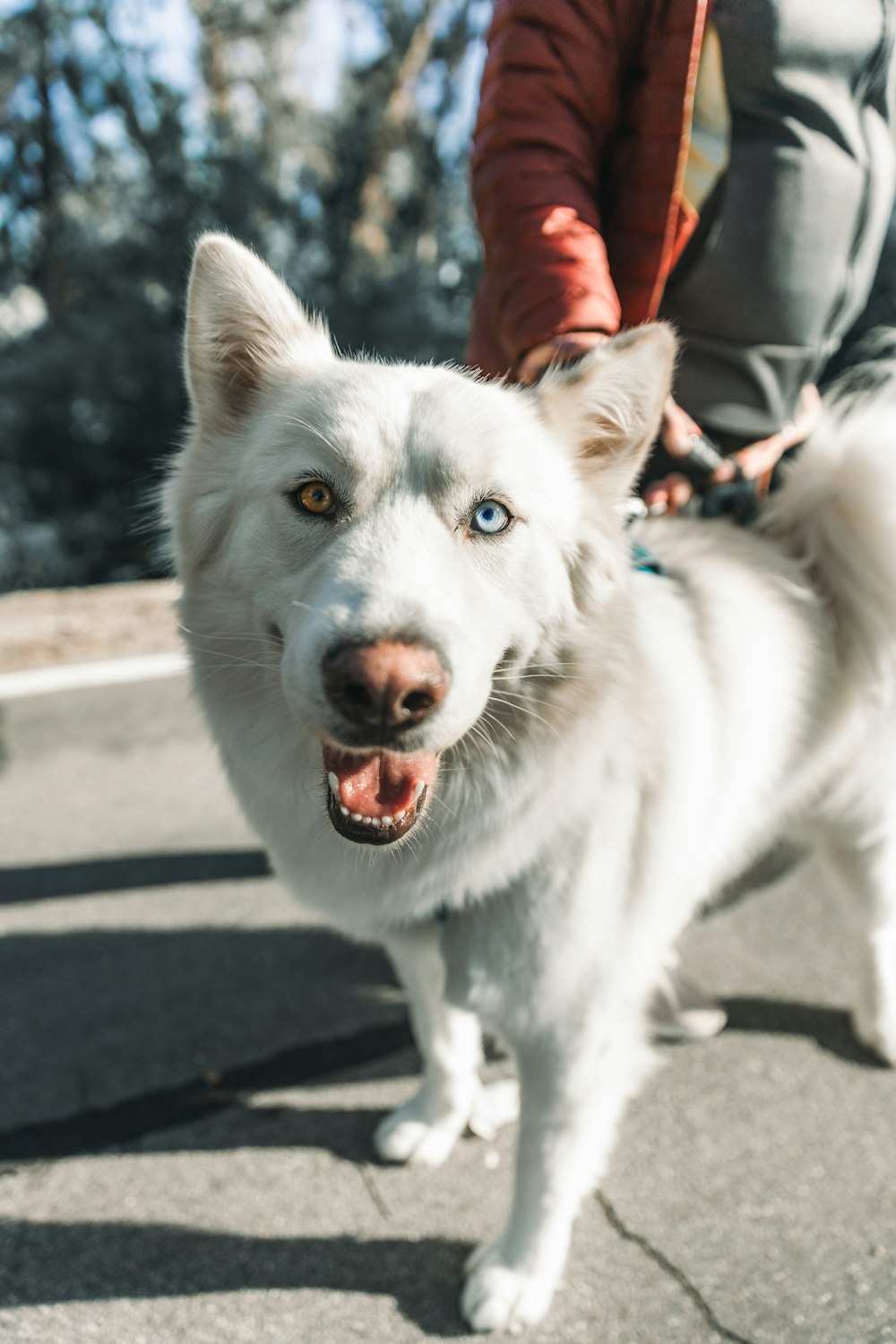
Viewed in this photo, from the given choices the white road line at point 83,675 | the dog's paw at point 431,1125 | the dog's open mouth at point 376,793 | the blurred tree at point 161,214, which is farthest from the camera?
the blurred tree at point 161,214

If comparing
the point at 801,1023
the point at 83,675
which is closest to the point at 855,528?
the point at 801,1023

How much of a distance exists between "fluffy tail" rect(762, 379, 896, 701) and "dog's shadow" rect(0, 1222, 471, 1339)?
160 centimetres

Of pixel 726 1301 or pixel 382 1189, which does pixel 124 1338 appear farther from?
pixel 726 1301

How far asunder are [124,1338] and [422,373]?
6.23 feet

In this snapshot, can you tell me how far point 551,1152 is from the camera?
183 cm

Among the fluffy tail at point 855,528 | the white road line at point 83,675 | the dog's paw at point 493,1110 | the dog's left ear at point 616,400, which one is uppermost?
the dog's left ear at point 616,400

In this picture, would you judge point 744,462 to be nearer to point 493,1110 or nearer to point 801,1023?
point 801,1023

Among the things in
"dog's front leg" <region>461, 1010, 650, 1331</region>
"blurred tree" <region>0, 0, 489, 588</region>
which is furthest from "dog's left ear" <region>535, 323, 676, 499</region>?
"blurred tree" <region>0, 0, 489, 588</region>

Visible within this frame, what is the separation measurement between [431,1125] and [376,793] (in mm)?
1152

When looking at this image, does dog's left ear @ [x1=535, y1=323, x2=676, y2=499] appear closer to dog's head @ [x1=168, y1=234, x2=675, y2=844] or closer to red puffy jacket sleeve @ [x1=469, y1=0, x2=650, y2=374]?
dog's head @ [x1=168, y1=234, x2=675, y2=844]

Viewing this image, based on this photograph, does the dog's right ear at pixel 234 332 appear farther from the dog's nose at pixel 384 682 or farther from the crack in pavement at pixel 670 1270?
the crack in pavement at pixel 670 1270

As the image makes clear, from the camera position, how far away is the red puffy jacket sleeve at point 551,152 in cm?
191

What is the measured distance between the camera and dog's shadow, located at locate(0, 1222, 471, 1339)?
189 centimetres

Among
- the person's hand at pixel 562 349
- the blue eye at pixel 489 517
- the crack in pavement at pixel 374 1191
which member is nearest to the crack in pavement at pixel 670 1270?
the crack in pavement at pixel 374 1191
